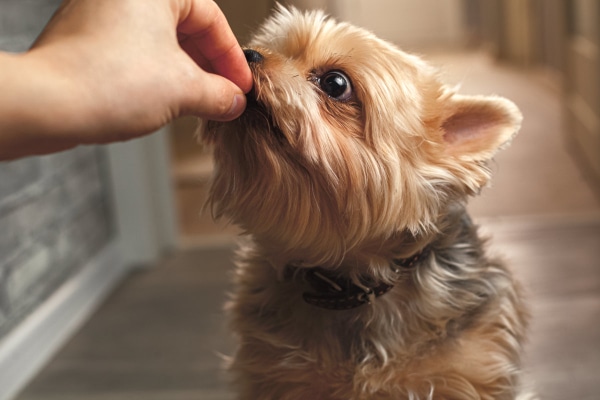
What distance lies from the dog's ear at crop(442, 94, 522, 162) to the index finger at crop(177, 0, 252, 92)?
40 centimetres

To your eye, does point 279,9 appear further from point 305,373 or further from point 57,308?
point 57,308

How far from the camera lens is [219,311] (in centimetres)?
261

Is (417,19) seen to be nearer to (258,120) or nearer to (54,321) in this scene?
(54,321)

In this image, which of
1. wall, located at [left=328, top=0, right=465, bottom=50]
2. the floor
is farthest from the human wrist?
wall, located at [left=328, top=0, right=465, bottom=50]

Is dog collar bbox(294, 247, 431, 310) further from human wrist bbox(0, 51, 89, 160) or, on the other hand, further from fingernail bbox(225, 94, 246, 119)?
human wrist bbox(0, 51, 89, 160)

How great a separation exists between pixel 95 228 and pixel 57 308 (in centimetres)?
51

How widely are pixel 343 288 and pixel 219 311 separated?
144cm

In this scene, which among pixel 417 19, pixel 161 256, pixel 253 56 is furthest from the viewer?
pixel 417 19

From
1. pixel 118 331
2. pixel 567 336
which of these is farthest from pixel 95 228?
pixel 567 336

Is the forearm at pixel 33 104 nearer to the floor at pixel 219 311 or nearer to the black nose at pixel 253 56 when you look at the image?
the black nose at pixel 253 56

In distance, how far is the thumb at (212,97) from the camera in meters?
0.78

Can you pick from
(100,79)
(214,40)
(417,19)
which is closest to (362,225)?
(214,40)

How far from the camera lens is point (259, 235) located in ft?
3.95

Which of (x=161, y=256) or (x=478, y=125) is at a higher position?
(x=478, y=125)
